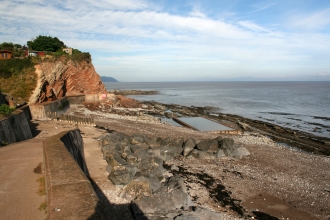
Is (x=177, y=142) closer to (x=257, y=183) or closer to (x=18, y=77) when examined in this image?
(x=257, y=183)

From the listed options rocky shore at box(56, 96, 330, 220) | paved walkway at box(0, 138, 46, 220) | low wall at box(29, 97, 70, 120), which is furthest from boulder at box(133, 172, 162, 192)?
low wall at box(29, 97, 70, 120)

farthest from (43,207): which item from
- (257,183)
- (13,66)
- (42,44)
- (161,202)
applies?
(42,44)

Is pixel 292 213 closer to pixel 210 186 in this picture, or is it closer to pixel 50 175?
pixel 210 186

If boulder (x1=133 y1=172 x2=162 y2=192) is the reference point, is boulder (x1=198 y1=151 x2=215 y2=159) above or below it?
below

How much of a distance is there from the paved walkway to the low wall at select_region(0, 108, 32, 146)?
271cm

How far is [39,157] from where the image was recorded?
8.86 m

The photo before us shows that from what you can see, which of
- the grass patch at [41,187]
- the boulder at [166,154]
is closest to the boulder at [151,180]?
the grass patch at [41,187]

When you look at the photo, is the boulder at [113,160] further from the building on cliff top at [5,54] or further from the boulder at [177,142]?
the building on cliff top at [5,54]

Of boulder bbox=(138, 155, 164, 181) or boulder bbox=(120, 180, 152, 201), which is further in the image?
boulder bbox=(138, 155, 164, 181)

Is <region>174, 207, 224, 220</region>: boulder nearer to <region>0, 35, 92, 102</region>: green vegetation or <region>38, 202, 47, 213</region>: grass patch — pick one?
<region>38, 202, 47, 213</region>: grass patch

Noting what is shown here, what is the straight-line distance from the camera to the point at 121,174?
429 inches

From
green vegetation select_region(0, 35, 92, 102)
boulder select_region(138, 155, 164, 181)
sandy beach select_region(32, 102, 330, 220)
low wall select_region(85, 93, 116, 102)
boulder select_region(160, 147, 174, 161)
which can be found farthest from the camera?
low wall select_region(85, 93, 116, 102)

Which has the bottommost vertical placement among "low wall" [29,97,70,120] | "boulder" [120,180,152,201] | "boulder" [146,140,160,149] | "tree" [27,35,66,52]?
"boulder" [146,140,160,149]

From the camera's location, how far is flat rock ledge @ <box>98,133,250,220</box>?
9133 millimetres
